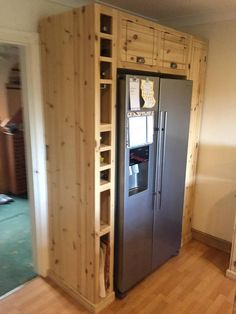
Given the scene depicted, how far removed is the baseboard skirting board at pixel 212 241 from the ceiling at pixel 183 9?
2.26 metres

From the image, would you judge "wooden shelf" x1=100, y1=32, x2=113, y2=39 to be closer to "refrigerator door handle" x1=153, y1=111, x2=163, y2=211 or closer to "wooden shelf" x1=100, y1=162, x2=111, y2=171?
"refrigerator door handle" x1=153, y1=111, x2=163, y2=211

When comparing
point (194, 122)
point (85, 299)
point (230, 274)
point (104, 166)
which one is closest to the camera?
point (104, 166)

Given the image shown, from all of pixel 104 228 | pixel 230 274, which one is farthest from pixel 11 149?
pixel 230 274

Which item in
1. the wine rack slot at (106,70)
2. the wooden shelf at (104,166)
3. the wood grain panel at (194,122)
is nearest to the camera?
the wine rack slot at (106,70)

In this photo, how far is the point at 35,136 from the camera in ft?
7.34

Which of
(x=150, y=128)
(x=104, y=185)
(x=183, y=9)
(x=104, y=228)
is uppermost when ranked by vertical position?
(x=183, y=9)

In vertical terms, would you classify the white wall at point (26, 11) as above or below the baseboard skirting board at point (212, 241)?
above

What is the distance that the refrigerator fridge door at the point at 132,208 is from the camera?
2020 millimetres

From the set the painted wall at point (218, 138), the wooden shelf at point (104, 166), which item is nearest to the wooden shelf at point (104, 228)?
the wooden shelf at point (104, 166)

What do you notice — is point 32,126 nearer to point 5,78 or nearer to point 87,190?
point 87,190

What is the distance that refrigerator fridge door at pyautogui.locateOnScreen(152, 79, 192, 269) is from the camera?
→ 7.42 ft

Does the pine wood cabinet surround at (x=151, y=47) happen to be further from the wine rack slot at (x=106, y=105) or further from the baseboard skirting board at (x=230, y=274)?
the baseboard skirting board at (x=230, y=274)

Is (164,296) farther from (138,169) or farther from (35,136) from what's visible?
(35,136)

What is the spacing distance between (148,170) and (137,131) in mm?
388
